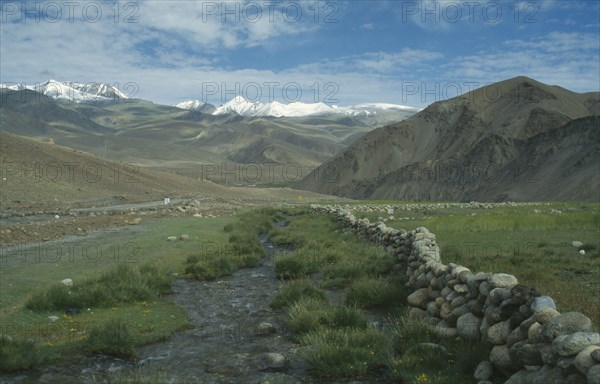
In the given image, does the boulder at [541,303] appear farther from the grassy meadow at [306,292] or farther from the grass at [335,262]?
the grass at [335,262]

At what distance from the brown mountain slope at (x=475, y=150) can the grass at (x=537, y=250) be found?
42.6m

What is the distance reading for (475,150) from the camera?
102 meters

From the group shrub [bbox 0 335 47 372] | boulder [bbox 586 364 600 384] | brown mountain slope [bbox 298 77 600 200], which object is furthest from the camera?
brown mountain slope [bbox 298 77 600 200]

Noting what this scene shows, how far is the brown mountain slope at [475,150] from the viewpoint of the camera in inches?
3190

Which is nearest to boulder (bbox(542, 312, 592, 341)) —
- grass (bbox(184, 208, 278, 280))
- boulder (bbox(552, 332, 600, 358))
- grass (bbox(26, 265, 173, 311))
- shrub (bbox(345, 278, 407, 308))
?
boulder (bbox(552, 332, 600, 358))

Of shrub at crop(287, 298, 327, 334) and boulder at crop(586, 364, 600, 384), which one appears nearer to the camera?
boulder at crop(586, 364, 600, 384)

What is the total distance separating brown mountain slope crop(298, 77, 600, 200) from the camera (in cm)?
8103

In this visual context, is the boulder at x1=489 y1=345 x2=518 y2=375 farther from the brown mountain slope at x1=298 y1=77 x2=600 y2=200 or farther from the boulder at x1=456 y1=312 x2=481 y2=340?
the brown mountain slope at x1=298 y1=77 x2=600 y2=200

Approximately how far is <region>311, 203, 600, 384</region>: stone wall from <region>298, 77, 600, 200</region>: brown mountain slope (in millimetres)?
62232

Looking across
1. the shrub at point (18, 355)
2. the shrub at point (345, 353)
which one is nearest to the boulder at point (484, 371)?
the shrub at point (345, 353)

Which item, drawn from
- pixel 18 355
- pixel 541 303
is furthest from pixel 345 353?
pixel 18 355

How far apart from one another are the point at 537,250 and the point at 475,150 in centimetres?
8900

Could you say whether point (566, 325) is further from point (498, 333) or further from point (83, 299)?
point (83, 299)

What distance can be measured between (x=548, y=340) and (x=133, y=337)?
712 centimetres
